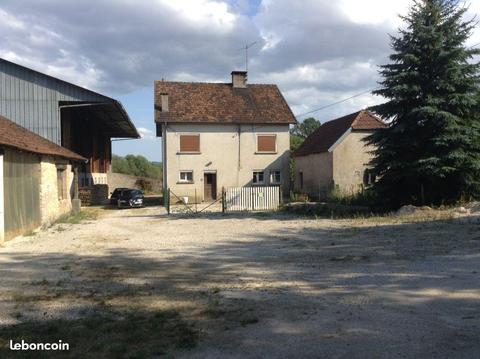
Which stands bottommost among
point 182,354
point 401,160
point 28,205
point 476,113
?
point 182,354

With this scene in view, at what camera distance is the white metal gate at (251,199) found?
27.3 meters

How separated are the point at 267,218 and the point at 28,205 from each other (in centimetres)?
936

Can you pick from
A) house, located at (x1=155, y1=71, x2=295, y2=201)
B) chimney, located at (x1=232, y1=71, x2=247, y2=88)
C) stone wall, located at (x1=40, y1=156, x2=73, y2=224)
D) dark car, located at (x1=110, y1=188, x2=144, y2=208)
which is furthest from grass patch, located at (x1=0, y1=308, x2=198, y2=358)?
chimney, located at (x1=232, y1=71, x2=247, y2=88)

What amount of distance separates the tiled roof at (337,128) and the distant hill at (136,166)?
3440 centimetres

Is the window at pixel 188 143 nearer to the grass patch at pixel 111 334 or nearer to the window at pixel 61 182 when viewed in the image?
the window at pixel 61 182

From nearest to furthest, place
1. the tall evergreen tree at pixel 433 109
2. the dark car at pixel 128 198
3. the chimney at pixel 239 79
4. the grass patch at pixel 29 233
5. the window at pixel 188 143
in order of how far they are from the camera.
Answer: the grass patch at pixel 29 233 → the tall evergreen tree at pixel 433 109 → the dark car at pixel 128 198 → the window at pixel 188 143 → the chimney at pixel 239 79

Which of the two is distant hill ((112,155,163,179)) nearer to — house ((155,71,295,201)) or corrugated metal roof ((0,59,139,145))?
house ((155,71,295,201))

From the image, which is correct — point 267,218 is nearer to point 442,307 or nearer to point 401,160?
point 401,160

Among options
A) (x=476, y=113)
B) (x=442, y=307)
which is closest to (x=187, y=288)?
(x=442, y=307)

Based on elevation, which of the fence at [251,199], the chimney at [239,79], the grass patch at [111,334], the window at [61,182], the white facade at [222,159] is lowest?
the grass patch at [111,334]

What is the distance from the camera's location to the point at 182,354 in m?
5.28

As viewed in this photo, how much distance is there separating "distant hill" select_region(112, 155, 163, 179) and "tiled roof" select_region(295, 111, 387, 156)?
34396mm

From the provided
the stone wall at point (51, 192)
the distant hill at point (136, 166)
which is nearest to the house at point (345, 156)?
the stone wall at point (51, 192)

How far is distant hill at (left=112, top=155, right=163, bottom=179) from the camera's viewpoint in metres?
71.1
